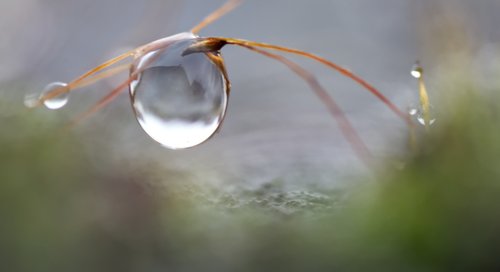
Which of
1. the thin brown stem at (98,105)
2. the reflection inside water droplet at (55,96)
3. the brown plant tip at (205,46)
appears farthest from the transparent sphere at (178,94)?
the thin brown stem at (98,105)

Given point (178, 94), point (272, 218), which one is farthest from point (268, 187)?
point (178, 94)

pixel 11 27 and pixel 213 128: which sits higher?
pixel 11 27

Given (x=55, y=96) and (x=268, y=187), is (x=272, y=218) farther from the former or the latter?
(x=55, y=96)

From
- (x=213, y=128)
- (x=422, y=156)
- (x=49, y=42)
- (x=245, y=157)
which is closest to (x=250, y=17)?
(x=49, y=42)

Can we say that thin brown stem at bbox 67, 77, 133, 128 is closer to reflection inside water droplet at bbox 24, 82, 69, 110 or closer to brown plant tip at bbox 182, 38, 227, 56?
reflection inside water droplet at bbox 24, 82, 69, 110

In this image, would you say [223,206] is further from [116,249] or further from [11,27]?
[11,27]

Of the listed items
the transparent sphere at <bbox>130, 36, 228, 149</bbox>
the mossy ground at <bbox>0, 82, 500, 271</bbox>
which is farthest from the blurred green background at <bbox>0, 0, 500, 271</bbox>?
the transparent sphere at <bbox>130, 36, 228, 149</bbox>
